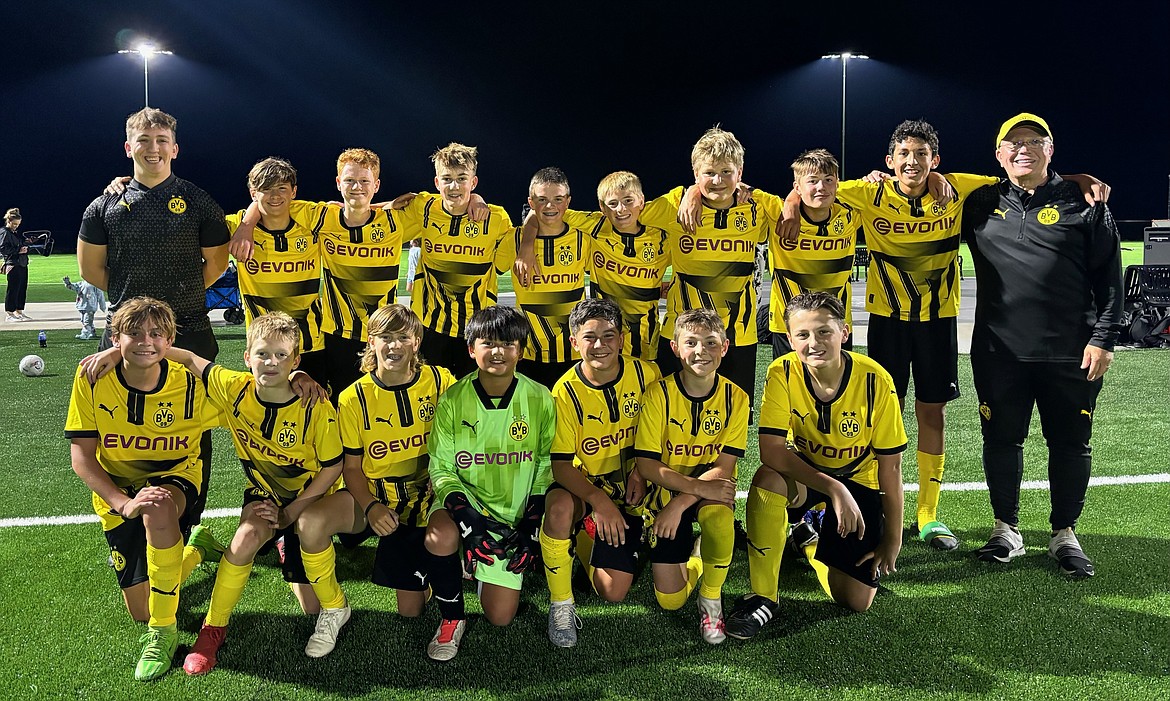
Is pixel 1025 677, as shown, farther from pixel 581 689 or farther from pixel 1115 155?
pixel 1115 155

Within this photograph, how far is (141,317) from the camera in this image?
3035mm

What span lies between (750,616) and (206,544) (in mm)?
2275

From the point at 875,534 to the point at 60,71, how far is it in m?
45.7

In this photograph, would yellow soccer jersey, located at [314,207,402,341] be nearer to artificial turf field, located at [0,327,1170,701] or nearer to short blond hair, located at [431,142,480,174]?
short blond hair, located at [431,142,480,174]

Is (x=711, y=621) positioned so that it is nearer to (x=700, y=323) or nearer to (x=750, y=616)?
(x=750, y=616)

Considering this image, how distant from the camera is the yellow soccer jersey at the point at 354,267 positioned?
4.05m

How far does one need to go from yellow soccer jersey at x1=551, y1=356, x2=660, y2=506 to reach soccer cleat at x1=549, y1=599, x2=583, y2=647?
479mm

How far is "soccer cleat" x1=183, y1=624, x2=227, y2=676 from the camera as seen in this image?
2.74 metres

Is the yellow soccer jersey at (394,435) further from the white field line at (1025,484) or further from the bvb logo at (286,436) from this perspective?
the white field line at (1025,484)

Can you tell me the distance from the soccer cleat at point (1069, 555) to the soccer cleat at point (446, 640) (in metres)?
2.41

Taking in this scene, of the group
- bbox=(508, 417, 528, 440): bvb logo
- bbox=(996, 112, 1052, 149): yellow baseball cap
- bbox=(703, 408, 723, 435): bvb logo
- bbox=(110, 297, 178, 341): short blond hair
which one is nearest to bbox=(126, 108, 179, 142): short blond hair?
bbox=(110, 297, 178, 341): short blond hair

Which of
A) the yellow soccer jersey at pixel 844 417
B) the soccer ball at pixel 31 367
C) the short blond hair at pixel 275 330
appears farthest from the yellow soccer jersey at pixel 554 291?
the soccer ball at pixel 31 367

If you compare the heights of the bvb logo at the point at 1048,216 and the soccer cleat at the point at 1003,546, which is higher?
the bvb logo at the point at 1048,216

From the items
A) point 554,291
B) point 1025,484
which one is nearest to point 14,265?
point 554,291
